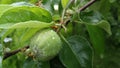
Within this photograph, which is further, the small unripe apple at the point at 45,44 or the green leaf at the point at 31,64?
the green leaf at the point at 31,64

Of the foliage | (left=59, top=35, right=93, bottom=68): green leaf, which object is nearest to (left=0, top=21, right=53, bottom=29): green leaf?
the foliage

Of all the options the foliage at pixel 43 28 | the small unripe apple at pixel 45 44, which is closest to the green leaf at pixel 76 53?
the foliage at pixel 43 28

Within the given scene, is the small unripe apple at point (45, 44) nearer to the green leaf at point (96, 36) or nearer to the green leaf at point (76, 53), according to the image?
the green leaf at point (76, 53)

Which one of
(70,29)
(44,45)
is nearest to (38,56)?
(44,45)

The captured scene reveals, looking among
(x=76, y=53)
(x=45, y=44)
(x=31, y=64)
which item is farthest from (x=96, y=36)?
(x=45, y=44)

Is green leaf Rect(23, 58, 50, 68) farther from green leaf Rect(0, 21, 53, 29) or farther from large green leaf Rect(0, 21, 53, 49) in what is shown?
green leaf Rect(0, 21, 53, 29)
